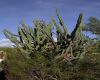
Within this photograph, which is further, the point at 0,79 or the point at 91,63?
the point at 91,63

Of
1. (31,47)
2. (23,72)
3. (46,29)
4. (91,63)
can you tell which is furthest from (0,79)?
(91,63)

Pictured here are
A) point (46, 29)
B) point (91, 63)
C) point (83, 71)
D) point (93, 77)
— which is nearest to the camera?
point (46, 29)

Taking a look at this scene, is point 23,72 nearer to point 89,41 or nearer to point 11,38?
point 11,38

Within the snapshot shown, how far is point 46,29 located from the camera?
11.3 m

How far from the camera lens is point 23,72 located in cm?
1238

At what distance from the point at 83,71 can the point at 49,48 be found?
73.7 inches

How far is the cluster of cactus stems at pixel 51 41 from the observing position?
37.4ft

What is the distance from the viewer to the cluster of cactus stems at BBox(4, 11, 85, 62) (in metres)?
11.4

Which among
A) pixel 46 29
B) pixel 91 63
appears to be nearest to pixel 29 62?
pixel 46 29

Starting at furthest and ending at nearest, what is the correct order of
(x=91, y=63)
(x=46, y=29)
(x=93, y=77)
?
(x=91, y=63) → (x=93, y=77) → (x=46, y=29)

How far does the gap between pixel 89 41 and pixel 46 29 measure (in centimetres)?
165

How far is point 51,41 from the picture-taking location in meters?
11.6

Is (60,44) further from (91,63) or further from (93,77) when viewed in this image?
(91,63)

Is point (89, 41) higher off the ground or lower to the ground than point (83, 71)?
higher
